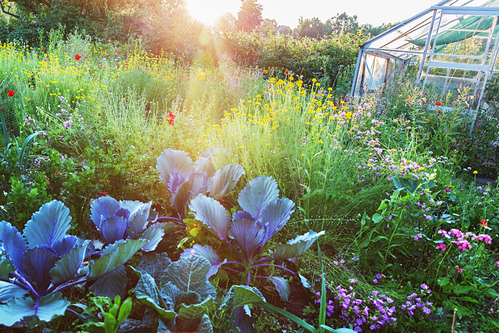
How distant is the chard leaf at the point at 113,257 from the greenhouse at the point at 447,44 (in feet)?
20.2

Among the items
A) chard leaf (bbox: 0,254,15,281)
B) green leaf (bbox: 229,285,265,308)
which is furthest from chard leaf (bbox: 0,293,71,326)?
green leaf (bbox: 229,285,265,308)

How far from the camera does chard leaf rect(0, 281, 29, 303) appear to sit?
85cm

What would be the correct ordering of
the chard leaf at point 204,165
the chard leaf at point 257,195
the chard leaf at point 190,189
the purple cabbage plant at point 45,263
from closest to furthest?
the purple cabbage plant at point 45,263
the chard leaf at point 257,195
the chard leaf at point 190,189
the chard leaf at point 204,165

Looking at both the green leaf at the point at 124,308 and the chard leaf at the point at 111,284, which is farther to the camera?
the chard leaf at the point at 111,284

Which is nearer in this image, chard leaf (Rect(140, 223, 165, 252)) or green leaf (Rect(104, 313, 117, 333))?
green leaf (Rect(104, 313, 117, 333))

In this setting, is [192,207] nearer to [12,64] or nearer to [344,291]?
[344,291]

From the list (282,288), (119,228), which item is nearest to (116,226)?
(119,228)

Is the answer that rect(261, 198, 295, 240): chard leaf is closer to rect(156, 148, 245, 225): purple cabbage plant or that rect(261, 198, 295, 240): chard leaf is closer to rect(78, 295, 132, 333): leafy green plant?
rect(156, 148, 245, 225): purple cabbage plant

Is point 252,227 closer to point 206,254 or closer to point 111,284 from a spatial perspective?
point 206,254

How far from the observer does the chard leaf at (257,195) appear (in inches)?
54.7

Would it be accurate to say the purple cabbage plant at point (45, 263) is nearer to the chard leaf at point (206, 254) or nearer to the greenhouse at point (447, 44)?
the chard leaf at point (206, 254)

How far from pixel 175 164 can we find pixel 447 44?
872 centimetres

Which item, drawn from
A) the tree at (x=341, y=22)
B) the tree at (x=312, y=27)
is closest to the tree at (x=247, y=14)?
the tree at (x=312, y=27)

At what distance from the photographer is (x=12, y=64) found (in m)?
4.58
